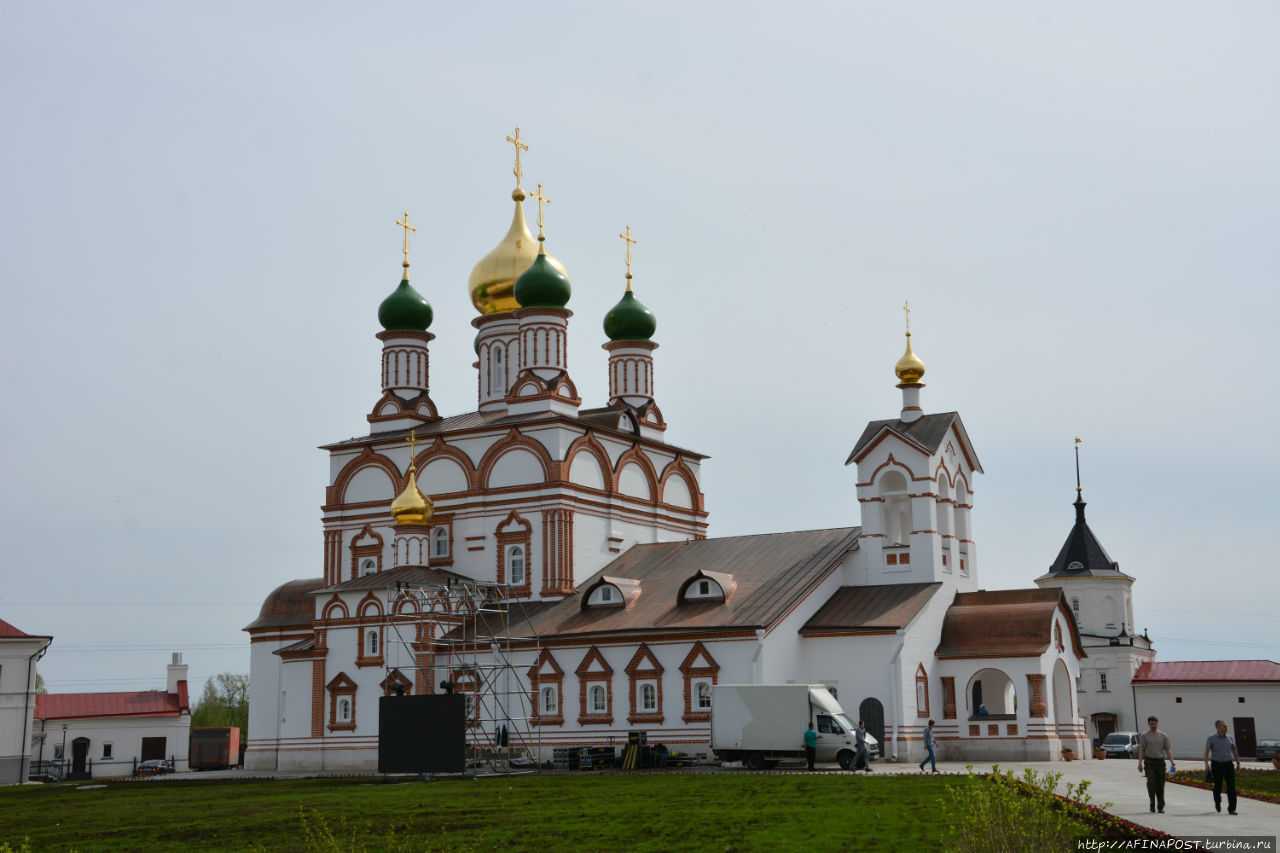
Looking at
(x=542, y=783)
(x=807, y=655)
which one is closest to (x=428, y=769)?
(x=542, y=783)

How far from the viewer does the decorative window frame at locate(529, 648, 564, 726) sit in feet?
113

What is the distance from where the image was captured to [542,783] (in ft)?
82.5

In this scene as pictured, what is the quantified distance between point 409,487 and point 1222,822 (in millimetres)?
26170

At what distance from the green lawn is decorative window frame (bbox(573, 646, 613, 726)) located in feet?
23.2

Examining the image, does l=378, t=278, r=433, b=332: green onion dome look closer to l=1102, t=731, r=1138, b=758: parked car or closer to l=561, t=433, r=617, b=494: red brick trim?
l=561, t=433, r=617, b=494: red brick trim

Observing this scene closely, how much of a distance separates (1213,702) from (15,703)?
33330 millimetres

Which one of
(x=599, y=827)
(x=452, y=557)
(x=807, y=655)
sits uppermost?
(x=452, y=557)

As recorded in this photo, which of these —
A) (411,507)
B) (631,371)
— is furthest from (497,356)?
(411,507)

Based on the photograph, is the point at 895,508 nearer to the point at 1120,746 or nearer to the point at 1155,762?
the point at 1120,746

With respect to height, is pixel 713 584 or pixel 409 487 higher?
pixel 409 487

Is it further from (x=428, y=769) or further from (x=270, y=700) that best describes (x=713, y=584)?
(x=270, y=700)

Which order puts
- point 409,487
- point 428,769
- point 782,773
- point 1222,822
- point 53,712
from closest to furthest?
point 1222,822 < point 782,773 < point 428,769 < point 409,487 < point 53,712

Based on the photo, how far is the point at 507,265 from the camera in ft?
140

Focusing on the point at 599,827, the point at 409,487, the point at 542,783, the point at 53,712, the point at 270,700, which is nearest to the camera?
the point at 599,827
